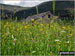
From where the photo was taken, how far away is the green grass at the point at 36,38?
2049 millimetres

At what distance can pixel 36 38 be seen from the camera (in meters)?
2.38

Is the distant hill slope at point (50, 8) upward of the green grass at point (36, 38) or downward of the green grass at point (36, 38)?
upward

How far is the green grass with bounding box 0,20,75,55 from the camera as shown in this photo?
6.72ft

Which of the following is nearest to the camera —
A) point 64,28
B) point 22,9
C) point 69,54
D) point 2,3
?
point 69,54

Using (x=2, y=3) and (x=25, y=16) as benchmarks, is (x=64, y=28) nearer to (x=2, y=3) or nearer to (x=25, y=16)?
(x=25, y=16)

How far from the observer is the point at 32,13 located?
2434 mm

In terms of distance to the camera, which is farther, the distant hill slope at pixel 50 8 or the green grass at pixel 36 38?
the distant hill slope at pixel 50 8

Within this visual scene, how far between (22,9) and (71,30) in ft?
3.37

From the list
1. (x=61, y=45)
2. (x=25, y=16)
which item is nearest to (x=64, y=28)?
(x=61, y=45)

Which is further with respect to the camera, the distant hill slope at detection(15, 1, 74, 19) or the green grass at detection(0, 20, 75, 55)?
the distant hill slope at detection(15, 1, 74, 19)

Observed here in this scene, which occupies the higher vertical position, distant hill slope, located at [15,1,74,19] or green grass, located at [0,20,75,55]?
distant hill slope, located at [15,1,74,19]

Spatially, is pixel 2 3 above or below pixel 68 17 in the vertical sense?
above

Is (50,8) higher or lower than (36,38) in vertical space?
higher

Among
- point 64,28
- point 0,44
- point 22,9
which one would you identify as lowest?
point 0,44
